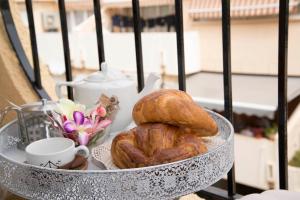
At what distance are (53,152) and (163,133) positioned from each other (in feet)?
0.50

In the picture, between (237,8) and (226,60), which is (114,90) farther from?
(237,8)

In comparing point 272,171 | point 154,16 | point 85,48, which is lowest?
point 272,171

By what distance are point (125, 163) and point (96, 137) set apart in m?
0.12

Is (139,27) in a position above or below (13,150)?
above

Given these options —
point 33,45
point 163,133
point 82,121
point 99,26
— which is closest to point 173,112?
point 163,133

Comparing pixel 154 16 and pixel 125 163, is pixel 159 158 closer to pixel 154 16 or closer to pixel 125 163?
pixel 125 163

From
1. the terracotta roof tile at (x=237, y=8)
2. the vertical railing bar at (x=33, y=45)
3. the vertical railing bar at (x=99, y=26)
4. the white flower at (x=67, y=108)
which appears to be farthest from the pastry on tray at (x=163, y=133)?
the terracotta roof tile at (x=237, y=8)

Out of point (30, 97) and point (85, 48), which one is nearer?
point (30, 97)

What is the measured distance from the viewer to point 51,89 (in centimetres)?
109

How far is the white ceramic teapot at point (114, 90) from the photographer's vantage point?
0.60m

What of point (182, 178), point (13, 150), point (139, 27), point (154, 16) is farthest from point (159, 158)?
point (154, 16)

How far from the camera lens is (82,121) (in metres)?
0.53

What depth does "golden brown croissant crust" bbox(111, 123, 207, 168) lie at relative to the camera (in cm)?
42

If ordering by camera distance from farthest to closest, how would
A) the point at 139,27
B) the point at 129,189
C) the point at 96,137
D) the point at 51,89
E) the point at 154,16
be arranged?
the point at 154,16, the point at 51,89, the point at 139,27, the point at 96,137, the point at 129,189
